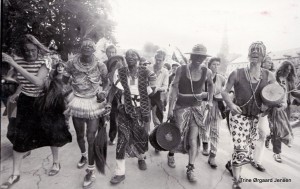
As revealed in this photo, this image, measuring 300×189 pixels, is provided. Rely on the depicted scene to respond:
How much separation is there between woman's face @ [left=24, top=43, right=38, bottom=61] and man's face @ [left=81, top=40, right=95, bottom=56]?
56 cm

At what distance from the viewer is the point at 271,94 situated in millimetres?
3359

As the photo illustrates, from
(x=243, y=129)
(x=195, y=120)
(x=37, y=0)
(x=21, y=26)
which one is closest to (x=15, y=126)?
(x=21, y=26)

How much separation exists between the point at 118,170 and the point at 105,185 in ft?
0.81

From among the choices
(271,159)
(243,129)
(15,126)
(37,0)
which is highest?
(37,0)

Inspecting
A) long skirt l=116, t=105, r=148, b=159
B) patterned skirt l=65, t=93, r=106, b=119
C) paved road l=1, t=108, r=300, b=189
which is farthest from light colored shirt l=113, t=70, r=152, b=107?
paved road l=1, t=108, r=300, b=189

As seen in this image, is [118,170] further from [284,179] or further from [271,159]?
[271,159]

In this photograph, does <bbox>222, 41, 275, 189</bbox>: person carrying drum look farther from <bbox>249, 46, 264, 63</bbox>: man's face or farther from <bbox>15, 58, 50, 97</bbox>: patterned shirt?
<bbox>15, 58, 50, 97</bbox>: patterned shirt

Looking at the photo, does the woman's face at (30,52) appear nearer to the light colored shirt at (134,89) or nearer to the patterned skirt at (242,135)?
the light colored shirt at (134,89)

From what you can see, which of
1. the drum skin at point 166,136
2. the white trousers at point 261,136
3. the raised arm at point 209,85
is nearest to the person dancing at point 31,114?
the drum skin at point 166,136

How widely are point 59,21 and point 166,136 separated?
2224 millimetres

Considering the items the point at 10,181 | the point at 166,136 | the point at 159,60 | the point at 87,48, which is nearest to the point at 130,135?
the point at 166,136

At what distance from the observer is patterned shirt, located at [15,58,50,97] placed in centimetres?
308

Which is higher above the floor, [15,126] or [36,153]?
[15,126]

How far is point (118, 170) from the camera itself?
3.34 metres
